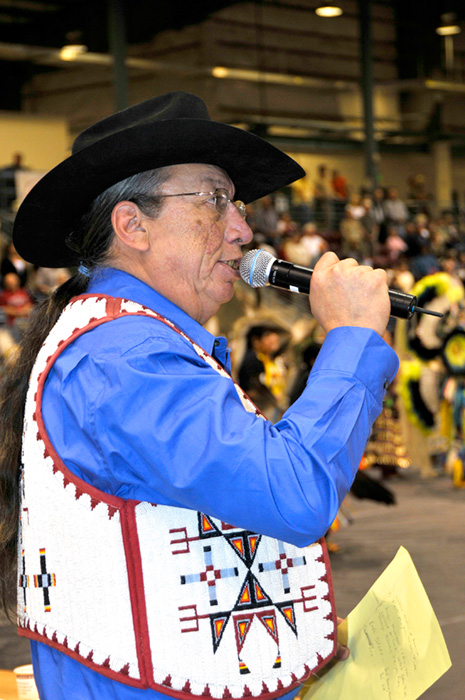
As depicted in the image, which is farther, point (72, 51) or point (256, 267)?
point (72, 51)

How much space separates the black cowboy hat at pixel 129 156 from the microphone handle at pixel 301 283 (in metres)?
0.19

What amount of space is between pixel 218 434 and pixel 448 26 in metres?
23.9

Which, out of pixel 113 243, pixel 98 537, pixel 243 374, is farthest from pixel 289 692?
pixel 243 374

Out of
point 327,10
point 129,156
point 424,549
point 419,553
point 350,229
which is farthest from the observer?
point 327,10

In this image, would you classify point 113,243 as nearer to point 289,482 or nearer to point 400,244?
point 289,482

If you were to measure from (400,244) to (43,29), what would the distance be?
9.12 metres

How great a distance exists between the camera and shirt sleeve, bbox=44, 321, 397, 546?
1.03m

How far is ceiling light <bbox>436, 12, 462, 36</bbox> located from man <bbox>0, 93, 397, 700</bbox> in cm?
2324

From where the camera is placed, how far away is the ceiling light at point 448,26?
22.5 meters

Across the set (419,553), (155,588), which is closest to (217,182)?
(155,588)

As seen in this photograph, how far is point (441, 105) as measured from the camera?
23.5 metres

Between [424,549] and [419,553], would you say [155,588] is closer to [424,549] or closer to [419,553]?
[419,553]

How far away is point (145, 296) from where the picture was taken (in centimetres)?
127

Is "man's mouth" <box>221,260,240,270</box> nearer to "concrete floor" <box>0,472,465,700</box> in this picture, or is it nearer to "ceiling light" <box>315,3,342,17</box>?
"concrete floor" <box>0,472,465,700</box>
